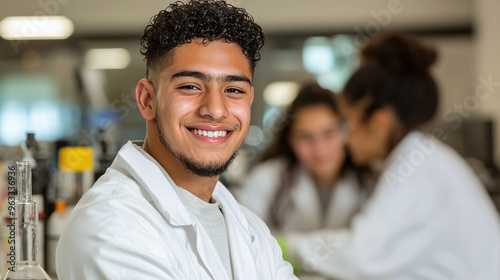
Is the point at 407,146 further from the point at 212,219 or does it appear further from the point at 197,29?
the point at 197,29

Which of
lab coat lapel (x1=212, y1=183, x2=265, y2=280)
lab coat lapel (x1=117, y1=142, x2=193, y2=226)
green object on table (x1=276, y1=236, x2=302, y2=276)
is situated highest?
lab coat lapel (x1=117, y1=142, x2=193, y2=226)

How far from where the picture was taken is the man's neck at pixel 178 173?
2.99 ft

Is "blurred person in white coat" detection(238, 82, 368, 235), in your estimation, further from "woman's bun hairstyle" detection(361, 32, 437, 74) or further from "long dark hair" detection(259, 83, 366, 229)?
"woman's bun hairstyle" detection(361, 32, 437, 74)

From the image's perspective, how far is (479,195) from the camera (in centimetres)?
198

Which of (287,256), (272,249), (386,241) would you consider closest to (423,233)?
(386,241)

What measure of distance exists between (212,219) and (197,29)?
12.3 inches

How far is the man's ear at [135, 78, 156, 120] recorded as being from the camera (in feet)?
3.01

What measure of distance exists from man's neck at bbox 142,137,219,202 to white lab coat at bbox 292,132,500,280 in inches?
44.0

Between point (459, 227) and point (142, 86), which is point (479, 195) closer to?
point (459, 227)

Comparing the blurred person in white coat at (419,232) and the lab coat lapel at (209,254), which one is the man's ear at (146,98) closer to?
the lab coat lapel at (209,254)

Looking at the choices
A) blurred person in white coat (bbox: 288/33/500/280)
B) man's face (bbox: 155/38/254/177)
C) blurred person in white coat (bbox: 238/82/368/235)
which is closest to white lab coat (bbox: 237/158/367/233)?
blurred person in white coat (bbox: 238/82/368/235)

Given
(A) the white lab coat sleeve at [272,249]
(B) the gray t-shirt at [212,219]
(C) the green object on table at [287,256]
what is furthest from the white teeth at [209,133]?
(C) the green object on table at [287,256]

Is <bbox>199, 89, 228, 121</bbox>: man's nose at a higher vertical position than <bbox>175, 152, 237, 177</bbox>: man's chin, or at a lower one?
higher

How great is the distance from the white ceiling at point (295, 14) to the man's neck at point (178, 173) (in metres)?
2.89
